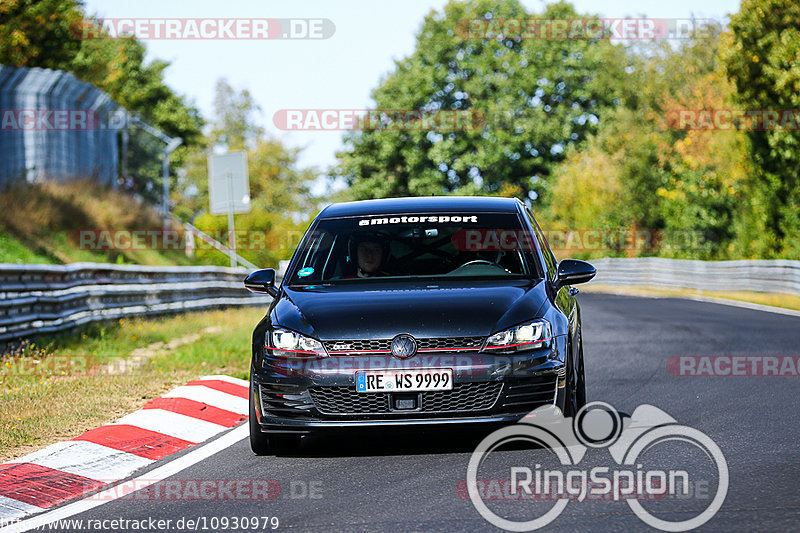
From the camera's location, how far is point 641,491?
19.0 feet

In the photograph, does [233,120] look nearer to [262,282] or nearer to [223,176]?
[223,176]

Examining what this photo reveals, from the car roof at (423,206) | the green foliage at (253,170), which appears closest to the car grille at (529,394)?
the car roof at (423,206)

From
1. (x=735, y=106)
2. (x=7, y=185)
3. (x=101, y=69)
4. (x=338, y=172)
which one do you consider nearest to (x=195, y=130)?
(x=338, y=172)

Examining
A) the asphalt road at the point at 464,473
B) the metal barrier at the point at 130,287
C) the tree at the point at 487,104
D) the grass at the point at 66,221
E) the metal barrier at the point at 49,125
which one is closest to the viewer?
the asphalt road at the point at 464,473

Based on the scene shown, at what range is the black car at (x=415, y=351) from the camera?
6.64 meters

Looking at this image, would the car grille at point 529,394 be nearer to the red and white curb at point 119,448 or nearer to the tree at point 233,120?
the red and white curb at point 119,448

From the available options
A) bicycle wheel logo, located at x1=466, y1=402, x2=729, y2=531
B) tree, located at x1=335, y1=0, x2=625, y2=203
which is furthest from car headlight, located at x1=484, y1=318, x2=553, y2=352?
tree, located at x1=335, y1=0, x2=625, y2=203

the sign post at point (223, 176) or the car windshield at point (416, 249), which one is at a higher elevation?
the sign post at point (223, 176)

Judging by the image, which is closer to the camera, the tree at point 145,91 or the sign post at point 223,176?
the sign post at point 223,176

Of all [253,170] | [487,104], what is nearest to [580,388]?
[487,104]

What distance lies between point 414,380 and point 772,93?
28.2m

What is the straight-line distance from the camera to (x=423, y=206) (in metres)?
8.51

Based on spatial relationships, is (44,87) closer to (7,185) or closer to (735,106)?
(7,185)

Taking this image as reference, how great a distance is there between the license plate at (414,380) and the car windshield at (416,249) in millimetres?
1253
